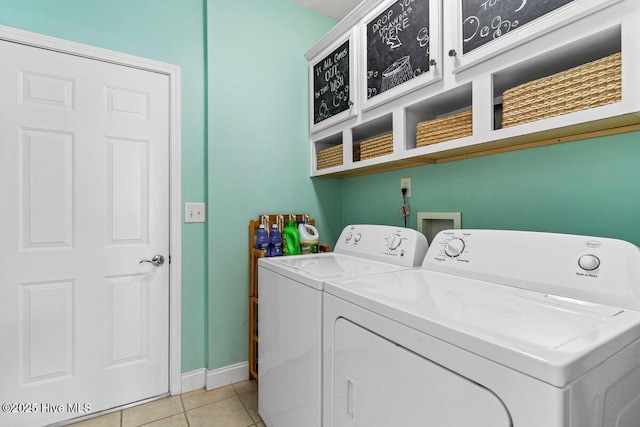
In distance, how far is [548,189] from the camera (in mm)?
1334

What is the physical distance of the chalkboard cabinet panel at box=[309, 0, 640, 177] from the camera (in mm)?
927

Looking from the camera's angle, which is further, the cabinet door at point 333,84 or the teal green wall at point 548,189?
the cabinet door at point 333,84

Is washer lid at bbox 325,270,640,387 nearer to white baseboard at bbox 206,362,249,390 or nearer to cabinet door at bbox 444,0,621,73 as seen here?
cabinet door at bbox 444,0,621,73

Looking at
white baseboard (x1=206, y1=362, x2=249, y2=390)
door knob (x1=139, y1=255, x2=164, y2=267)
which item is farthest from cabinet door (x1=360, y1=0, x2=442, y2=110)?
white baseboard (x1=206, y1=362, x2=249, y2=390)

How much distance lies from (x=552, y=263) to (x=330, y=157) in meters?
1.52

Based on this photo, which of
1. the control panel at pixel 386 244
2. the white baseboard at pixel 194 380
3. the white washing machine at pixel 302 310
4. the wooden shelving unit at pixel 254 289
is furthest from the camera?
the wooden shelving unit at pixel 254 289

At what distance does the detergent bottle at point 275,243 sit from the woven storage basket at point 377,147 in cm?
79

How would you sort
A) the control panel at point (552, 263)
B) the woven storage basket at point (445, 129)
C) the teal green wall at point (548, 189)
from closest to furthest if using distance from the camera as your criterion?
the control panel at point (552, 263)
the teal green wall at point (548, 189)
the woven storage basket at point (445, 129)

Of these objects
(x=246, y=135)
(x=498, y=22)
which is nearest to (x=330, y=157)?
(x=246, y=135)

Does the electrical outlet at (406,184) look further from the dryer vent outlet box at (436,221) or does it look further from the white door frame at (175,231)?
the white door frame at (175,231)

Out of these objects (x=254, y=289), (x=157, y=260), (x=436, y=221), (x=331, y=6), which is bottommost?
(x=254, y=289)

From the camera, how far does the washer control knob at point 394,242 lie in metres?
1.59

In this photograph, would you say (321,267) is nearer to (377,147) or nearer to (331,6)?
(377,147)

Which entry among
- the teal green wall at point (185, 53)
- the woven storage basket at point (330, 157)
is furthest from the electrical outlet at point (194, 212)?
the woven storage basket at point (330, 157)
